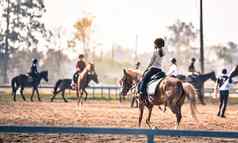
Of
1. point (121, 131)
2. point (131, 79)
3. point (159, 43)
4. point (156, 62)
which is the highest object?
point (159, 43)

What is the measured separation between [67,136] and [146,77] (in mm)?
3588

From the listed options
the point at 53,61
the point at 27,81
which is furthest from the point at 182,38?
the point at 27,81

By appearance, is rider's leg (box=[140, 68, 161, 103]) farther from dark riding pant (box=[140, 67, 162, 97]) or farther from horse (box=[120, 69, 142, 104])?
horse (box=[120, 69, 142, 104])

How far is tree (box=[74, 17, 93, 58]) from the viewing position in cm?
8975

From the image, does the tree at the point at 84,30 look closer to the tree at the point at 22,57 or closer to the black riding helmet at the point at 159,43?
Result: the tree at the point at 22,57

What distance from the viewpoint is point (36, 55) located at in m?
89.8

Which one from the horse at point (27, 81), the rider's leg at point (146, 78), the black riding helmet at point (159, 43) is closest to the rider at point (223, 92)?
the rider's leg at point (146, 78)

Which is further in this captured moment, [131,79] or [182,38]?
[182,38]

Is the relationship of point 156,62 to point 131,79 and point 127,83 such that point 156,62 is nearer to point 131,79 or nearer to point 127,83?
point 131,79

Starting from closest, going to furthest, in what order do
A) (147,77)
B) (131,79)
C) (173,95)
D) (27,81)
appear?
(173,95) → (147,77) → (131,79) → (27,81)

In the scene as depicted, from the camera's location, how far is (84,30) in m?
90.6

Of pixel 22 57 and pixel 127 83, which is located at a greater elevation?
pixel 22 57

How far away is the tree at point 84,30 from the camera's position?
89.8m

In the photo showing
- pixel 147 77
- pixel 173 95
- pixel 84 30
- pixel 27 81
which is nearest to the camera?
pixel 173 95
